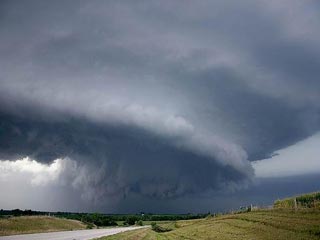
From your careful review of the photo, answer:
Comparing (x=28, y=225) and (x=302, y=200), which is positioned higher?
(x=302, y=200)

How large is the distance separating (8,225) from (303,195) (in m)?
73.7

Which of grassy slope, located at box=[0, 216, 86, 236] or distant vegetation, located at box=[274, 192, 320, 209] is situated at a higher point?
distant vegetation, located at box=[274, 192, 320, 209]

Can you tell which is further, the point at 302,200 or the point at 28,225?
the point at 28,225

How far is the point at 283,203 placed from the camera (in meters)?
72.8

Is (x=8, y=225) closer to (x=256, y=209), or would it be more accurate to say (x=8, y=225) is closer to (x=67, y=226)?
(x=67, y=226)

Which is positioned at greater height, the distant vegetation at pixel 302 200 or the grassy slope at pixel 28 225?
the distant vegetation at pixel 302 200

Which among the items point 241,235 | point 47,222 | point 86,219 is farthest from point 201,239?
point 86,219

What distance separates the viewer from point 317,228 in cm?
3825

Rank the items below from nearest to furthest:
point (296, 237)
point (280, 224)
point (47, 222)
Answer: point (296, 237) < point (280, 224) < point (47, 222)

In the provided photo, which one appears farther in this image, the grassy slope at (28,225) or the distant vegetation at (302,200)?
the grassy slope at (28,225)

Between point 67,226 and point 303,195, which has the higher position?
point 303,195

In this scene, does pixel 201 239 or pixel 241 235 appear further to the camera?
pixel 201 239

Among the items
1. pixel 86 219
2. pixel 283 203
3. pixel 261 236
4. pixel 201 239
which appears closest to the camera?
pixel 261 236

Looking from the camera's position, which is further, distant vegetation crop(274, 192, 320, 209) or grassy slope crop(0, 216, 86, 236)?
grassy slope crop(0, 216, 86, 236)
